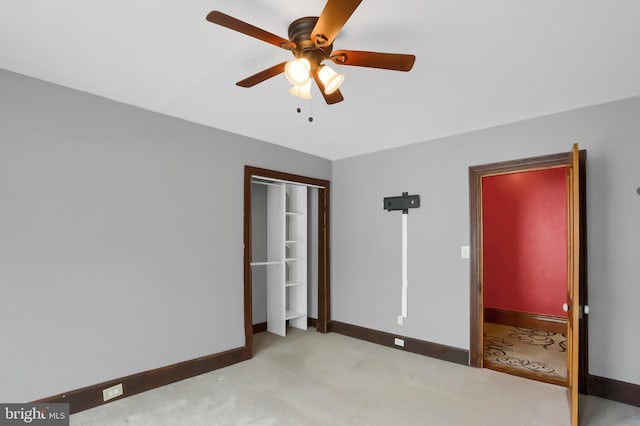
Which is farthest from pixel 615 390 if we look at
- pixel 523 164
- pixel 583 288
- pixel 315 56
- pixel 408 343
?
pixel 315 56

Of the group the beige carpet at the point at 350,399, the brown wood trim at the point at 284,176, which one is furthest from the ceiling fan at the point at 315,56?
the beige carpet at the point at 350,399

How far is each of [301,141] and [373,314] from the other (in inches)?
91.8

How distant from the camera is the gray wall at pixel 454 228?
2.77 meters

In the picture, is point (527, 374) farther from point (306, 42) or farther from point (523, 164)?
point (306, 42)

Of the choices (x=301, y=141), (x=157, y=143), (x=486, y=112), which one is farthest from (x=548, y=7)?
(x=157, y=143)

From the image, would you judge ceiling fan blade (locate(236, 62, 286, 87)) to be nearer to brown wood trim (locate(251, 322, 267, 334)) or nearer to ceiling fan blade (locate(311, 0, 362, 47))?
ceiling fan blade (locate(311, 0, 362, 47))

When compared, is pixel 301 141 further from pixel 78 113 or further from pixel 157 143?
pixel 78 113

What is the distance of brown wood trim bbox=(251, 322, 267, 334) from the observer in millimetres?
4659

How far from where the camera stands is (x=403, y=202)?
13.3 feet

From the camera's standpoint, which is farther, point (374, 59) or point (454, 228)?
point (454, 228)

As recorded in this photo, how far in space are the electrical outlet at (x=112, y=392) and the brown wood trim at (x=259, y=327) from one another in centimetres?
204

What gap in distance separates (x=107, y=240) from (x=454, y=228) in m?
3.31

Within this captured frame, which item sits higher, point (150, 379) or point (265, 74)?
point (265, 74)

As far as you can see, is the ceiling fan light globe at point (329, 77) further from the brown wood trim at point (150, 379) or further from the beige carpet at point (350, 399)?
the brown wood trim at point (150, 379)
